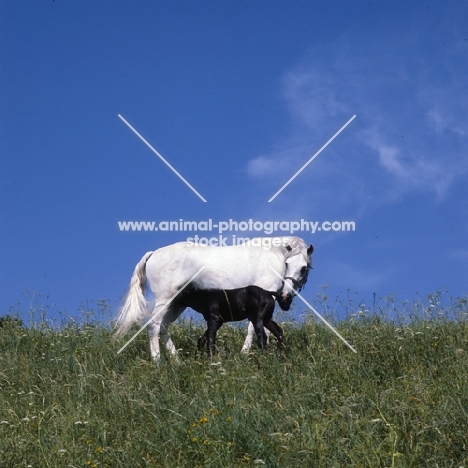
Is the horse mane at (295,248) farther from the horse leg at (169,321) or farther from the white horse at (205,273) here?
the horse leg at (169,321)

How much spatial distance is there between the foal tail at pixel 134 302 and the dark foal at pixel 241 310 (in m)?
1.34

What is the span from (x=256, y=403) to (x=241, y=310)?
3.41 metres

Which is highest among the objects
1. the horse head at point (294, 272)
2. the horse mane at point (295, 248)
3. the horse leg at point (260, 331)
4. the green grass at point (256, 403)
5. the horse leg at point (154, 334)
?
the horse mane at point (295, 248)

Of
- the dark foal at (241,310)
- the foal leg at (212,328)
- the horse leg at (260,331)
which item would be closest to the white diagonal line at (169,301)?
the dark foal at (241,310)

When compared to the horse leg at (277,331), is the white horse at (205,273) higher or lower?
higher

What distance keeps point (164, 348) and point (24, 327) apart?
128 inches

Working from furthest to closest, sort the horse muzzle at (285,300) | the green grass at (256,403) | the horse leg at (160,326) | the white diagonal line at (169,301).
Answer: the white diagonal line at (169,301)
the horse leg at (160,326)
the horse muzzle at (285,300)
the green grass at (256,403)

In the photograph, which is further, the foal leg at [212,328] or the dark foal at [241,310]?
the foal leg at [212,328]

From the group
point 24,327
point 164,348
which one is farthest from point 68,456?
point 24,327

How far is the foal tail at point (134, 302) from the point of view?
1227 cm

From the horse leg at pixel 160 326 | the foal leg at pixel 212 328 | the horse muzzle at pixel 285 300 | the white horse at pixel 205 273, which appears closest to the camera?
the foal leg at pixel 212 328

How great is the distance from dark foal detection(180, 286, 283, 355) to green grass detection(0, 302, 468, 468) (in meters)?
0.36

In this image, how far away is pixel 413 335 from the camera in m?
9.87

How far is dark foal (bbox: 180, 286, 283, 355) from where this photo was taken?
35.9ft
